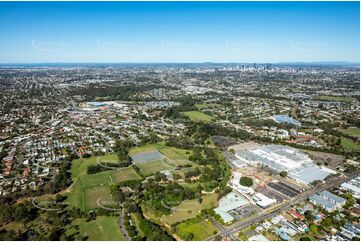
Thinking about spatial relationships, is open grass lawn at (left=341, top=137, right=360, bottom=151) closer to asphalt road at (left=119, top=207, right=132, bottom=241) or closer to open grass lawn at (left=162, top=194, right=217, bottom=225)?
open grass lawn at (left=162, top=194, right=217, bottom=225)

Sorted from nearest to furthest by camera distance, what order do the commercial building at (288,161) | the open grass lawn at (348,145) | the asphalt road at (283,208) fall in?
the asphalt road at (283,208), the commercial building at (288,161), the open grass lawn at (348,145)

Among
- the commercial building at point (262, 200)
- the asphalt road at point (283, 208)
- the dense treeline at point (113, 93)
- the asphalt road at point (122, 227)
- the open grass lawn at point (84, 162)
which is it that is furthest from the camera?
the dense treeline at point (113, 93)

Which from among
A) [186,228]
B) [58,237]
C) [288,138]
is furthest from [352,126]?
[58,237]

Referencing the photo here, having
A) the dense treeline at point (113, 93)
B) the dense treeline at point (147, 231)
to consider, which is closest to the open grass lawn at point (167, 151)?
the dense treeline at point (147, 231)

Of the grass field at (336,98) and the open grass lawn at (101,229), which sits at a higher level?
the grass field at (336,98)

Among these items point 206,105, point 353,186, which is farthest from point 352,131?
point 206,105

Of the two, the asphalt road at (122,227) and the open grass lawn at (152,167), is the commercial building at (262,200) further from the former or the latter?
the asphalt road at (122,227)
